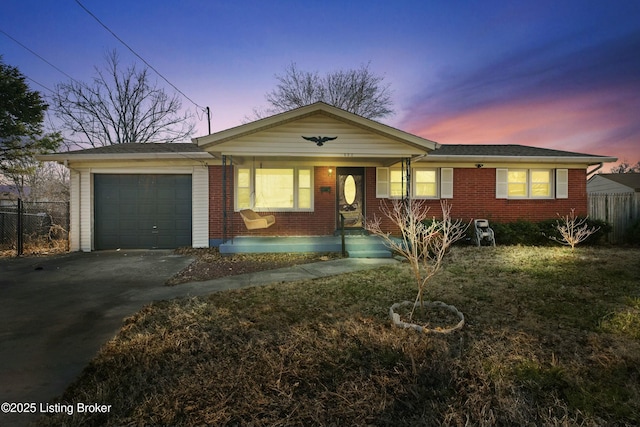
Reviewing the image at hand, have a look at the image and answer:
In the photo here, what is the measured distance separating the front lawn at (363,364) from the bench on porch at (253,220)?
4.39 meters

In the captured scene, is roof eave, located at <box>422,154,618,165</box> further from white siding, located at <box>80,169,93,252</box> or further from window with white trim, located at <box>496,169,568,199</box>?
white siding, located at <box>80,169,93,252</box>

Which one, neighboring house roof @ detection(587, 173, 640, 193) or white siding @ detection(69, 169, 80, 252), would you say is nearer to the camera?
white siding @ detection(69, 169, 80, 252)

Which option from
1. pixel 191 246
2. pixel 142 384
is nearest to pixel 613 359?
pixel 142 384

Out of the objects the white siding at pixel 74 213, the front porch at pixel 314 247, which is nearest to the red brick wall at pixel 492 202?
the front porch at pixel 314 247

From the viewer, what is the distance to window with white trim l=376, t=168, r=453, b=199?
1054 cm

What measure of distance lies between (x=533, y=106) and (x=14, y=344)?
704 inches

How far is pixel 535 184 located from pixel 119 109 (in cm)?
2503

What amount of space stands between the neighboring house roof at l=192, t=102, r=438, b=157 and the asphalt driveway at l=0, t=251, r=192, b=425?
11.5ft

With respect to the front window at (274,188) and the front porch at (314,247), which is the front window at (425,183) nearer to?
the front porch at (314,247)

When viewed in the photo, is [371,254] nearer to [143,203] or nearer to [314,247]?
[314,247]

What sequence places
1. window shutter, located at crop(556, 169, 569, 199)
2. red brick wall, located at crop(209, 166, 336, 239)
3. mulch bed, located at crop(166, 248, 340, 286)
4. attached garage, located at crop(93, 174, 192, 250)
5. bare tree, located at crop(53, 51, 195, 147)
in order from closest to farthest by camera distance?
mulch bed, located at crop(166, 248, 340, 286) < attached garage, located at crop(93, 174, 192, 250) < red brick wall, located at crop(209, 166, 336, 239) < window shutter, located at crop(556, 169, 569, 199) < bare tree, located at crop(53, 51, 195, 147)

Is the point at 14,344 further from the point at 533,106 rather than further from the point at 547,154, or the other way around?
the point at 533,106

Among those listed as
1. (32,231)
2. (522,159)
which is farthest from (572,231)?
(32,231)

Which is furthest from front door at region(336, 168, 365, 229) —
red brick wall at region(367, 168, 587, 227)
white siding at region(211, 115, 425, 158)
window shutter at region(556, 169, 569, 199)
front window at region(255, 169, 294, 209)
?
window shutter at region(556, 169, 569, 199)
